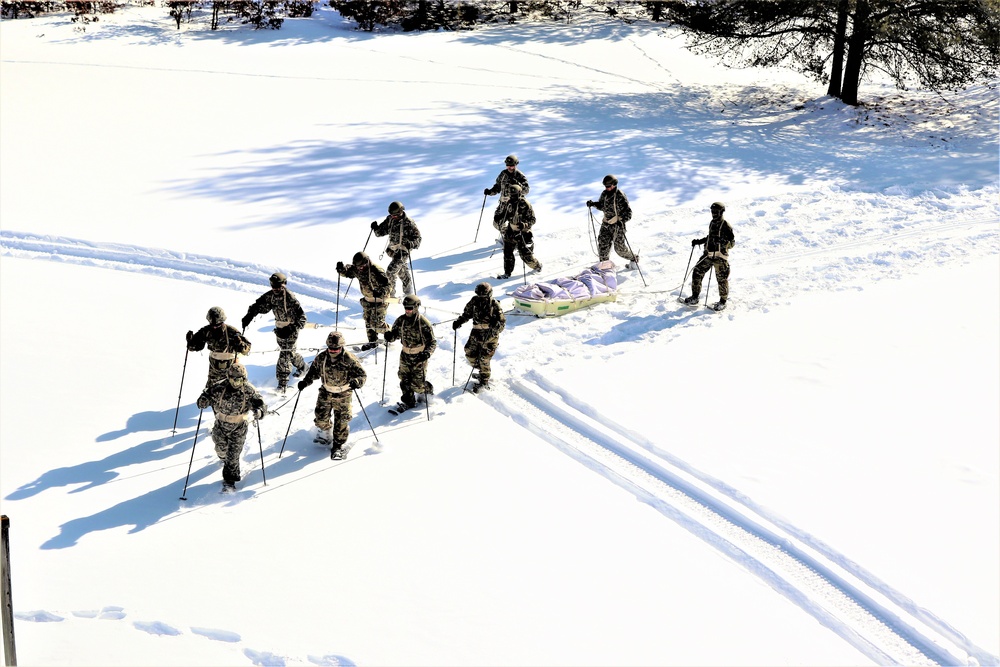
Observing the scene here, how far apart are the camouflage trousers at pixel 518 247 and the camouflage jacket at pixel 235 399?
19.3ft

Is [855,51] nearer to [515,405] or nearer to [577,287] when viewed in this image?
[577,287]

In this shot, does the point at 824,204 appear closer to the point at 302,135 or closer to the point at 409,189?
the point at 409,189

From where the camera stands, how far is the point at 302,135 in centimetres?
2086

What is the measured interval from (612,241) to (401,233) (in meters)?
3.30

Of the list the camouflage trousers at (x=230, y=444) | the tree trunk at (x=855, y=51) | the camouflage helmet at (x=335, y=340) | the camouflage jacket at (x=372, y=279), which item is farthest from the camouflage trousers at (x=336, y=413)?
the tree trunk at (x=855, y=51)

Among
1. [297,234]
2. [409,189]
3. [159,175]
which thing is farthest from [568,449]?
[159,175]

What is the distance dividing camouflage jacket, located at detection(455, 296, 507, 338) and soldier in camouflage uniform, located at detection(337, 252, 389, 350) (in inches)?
54.9

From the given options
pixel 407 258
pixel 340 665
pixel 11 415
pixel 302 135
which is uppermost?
pixel 302 135

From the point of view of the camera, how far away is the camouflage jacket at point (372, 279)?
1213 centimetres

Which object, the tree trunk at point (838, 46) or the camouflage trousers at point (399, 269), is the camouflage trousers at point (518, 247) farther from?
the tree trunk at point (838, 46)

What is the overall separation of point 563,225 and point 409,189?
10.2 feet

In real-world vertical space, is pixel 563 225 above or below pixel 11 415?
above

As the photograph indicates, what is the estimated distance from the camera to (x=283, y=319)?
11.5 meters

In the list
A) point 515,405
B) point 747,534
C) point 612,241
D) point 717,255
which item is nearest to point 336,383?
point 515,405
